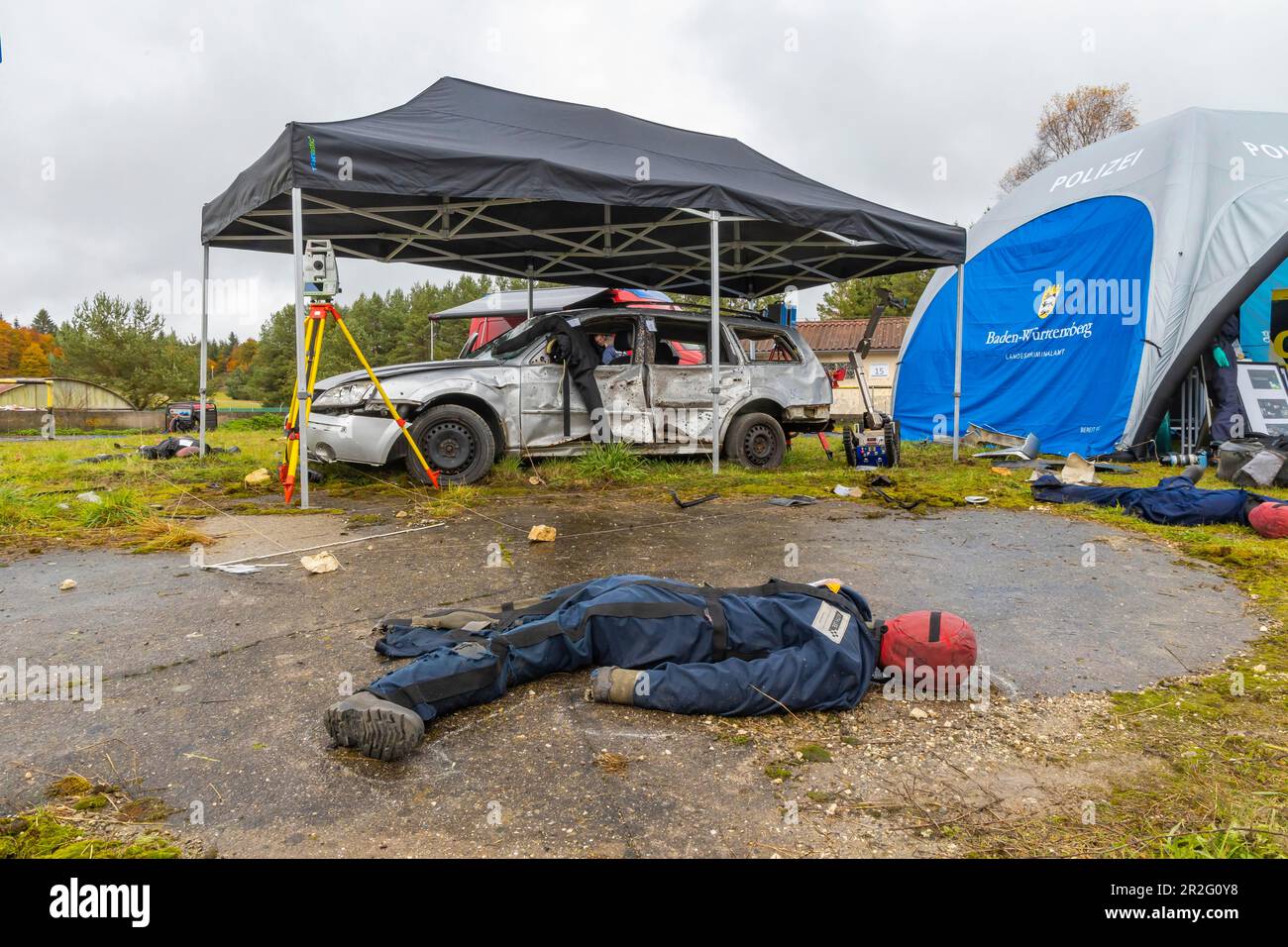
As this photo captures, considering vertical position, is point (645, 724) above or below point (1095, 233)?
below

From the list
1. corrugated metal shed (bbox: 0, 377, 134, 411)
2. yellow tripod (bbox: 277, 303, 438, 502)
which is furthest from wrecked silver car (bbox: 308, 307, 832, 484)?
corrugated metal shed (bbox: 0, 377, 134, 411)

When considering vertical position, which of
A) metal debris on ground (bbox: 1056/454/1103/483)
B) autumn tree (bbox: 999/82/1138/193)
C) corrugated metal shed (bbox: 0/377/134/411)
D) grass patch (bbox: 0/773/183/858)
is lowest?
grass patch (bbox: 0/773/183/858)

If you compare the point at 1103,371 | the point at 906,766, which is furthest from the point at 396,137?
the point at 1103,371

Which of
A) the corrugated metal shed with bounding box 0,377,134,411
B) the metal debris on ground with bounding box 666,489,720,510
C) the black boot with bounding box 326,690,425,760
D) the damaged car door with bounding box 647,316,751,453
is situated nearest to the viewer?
the black boot with bounding box 326,690,425,760

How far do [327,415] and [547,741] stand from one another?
5.39 m

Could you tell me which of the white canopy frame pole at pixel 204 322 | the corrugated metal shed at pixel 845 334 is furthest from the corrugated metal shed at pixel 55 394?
the corrugated metal shed at pixel 845 334

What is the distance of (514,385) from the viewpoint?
7.36 metres

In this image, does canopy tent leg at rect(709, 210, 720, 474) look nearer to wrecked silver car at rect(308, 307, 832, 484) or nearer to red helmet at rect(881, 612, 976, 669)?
wrecked silver car at rect(308, 307, 832, 484)

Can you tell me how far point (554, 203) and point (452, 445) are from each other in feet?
11.6

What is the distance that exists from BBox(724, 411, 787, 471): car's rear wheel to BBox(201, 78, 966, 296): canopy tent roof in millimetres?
2153

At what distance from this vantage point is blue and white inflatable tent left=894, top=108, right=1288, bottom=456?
9789 millimetres

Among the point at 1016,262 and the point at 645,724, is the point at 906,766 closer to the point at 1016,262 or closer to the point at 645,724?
the point at 645,724

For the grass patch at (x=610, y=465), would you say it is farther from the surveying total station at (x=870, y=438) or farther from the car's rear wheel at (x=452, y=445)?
the surveying total station at (x=870, y=438)
